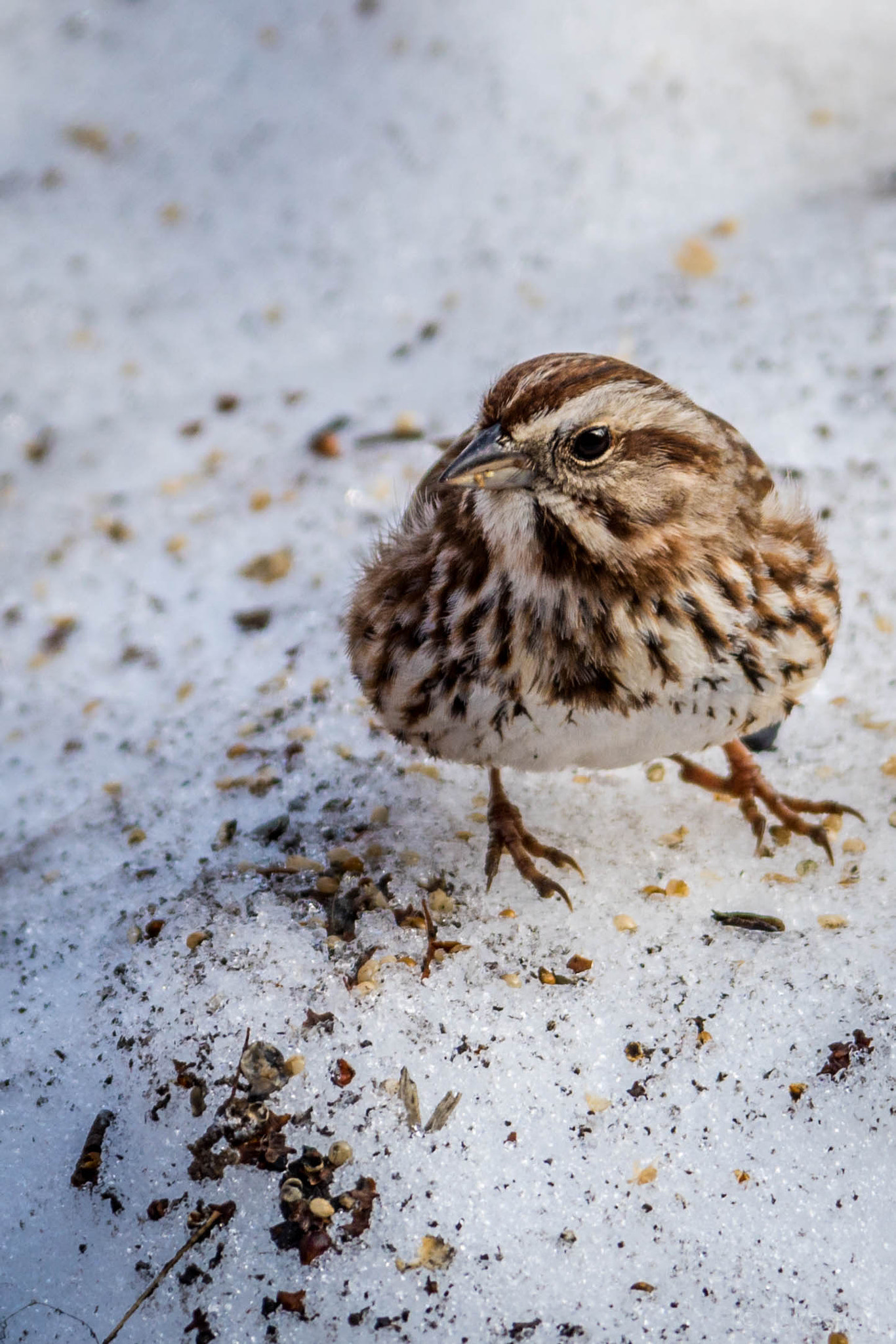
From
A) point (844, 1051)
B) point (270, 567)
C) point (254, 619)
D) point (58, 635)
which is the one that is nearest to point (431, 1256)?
point (844, 1051)

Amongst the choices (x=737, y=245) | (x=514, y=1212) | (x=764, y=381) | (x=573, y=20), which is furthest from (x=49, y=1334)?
(x=573, y=20)

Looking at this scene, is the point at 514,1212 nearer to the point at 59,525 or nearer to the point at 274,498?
the point at 274,498

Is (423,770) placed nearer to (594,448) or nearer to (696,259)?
(594,448)

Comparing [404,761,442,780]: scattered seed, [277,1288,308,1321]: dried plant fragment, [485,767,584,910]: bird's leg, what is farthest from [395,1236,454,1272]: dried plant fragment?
[404,761,442,780]: scattered seed

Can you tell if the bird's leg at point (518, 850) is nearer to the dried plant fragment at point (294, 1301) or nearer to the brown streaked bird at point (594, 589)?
the brown streaked bird at point (594, 589)

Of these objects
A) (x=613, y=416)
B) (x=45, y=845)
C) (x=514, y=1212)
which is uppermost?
(x=613, y=416)
